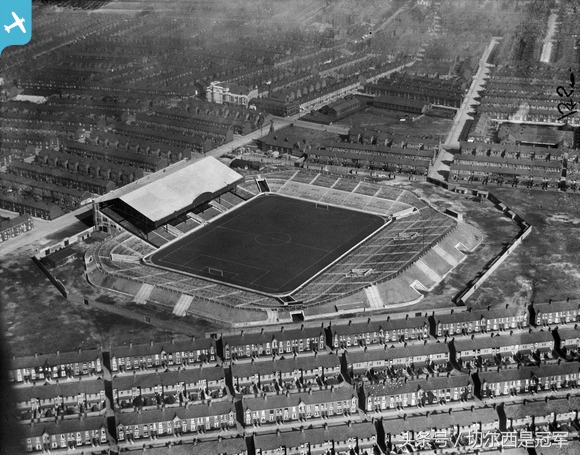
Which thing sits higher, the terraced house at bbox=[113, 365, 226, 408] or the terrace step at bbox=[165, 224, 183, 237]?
the terrace step at bbox=[165, 224, 183, 237]

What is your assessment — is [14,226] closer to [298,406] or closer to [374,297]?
[374,297]

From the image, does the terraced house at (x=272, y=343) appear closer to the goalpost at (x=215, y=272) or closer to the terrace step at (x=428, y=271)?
the goalpost at (x=215, y=272)

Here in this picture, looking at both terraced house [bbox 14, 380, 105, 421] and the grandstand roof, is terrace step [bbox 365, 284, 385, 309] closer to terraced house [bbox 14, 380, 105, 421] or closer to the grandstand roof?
the grandstand roof

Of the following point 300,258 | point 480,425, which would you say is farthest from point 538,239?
point 480,425

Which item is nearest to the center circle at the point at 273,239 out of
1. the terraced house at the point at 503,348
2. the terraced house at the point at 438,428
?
the terraced house at the point at 503,348

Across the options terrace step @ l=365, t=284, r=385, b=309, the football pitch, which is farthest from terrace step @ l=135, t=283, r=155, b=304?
terrace step @ l=365, t=284, r=385, b=309

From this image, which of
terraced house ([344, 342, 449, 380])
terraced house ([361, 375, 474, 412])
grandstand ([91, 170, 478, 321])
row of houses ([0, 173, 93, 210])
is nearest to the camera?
terraced house ([361, 375, 474, 412])
